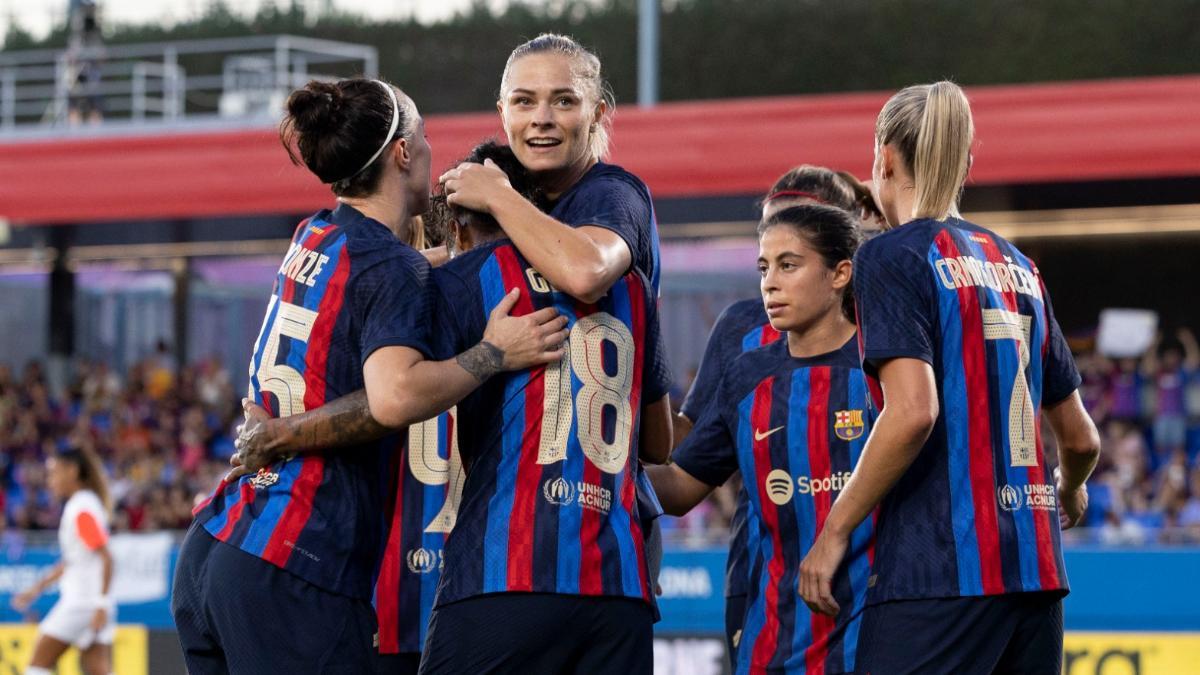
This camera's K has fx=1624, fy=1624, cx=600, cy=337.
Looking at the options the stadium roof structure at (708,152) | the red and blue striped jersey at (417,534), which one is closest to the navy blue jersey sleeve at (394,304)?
the red and blue striped jersey at (417,534)

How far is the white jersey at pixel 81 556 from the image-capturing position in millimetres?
9789

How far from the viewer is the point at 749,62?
3416cm

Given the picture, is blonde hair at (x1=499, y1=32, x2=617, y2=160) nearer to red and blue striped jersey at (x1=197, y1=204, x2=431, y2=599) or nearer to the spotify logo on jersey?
red and blue striped jersey at (x1=197, y1=204, x2=431, y2=599)

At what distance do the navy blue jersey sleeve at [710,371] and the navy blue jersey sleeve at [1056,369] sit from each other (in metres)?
1.02

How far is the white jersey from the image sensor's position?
9789 millimetres

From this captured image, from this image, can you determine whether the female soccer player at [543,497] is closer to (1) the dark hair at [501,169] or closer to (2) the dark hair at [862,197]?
(1) the dark hair at [501,169]

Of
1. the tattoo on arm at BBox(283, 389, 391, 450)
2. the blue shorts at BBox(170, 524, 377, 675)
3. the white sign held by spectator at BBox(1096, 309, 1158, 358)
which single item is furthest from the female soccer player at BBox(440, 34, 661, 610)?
the white sign held by spectator at BBox(1096, 309, 1158, 358)

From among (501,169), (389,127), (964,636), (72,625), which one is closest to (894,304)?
(964,636)

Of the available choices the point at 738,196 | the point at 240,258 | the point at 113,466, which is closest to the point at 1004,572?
the point at 738,196

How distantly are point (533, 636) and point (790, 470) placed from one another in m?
0.97

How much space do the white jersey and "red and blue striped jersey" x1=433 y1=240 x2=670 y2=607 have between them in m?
6.97

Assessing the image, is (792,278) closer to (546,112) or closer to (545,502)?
(546,112)

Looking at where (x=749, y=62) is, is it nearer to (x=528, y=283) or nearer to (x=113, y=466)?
(x=113, y=466)

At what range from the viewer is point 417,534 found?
4.24 metres
